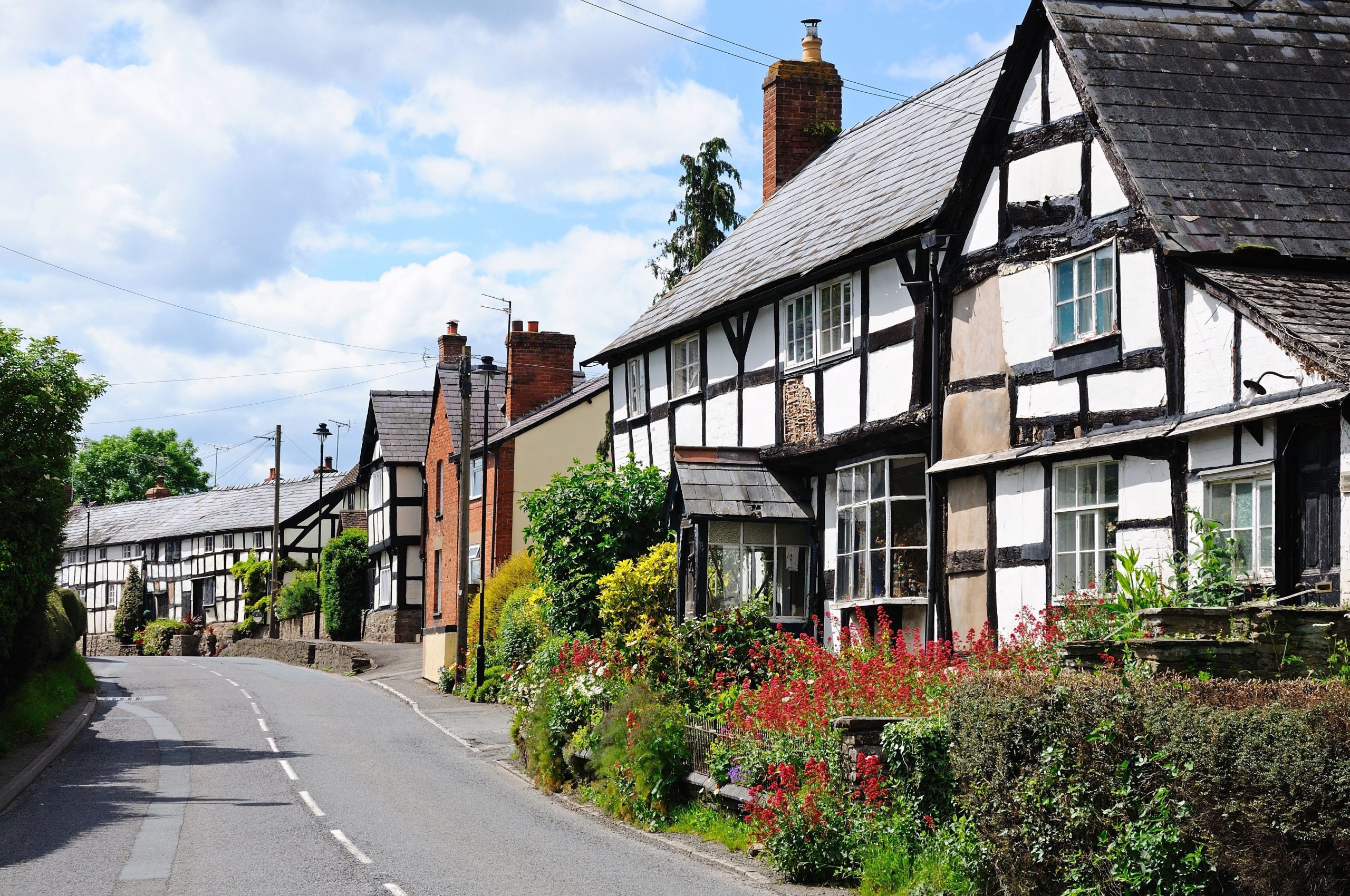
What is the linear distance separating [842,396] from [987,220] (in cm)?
377

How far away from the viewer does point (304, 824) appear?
48.7 feet

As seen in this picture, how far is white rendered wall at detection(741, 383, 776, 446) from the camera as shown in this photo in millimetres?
21781

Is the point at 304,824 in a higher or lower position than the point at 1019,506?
lower

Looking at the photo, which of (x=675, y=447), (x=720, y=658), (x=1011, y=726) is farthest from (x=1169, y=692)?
(x=675, y=447)

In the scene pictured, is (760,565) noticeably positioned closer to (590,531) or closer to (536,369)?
(590,531)

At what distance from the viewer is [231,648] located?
205 ft

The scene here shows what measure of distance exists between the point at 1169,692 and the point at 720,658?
9.09 metres

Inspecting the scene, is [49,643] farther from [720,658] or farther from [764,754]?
[764,754]

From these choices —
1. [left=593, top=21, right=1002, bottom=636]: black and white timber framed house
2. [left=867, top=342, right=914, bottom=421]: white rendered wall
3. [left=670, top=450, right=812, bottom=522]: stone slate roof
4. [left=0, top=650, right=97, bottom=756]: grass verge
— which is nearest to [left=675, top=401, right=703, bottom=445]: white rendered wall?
[left=593, top=21, right=1002, bottom=636]: black and white timber framed house

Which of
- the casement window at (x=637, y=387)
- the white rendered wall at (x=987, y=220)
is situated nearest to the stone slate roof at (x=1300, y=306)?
the white rendered wall at (x=987, y=220)

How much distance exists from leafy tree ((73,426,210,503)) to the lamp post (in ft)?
205

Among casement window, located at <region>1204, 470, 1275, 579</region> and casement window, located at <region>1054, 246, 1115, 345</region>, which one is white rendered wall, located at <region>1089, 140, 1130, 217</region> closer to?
casement window, located at <region>1054, 246, 1115, 345</region>

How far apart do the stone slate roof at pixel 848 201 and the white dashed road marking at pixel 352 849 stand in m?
10.4

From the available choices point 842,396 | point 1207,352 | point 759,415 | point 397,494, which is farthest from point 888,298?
point 397,494
